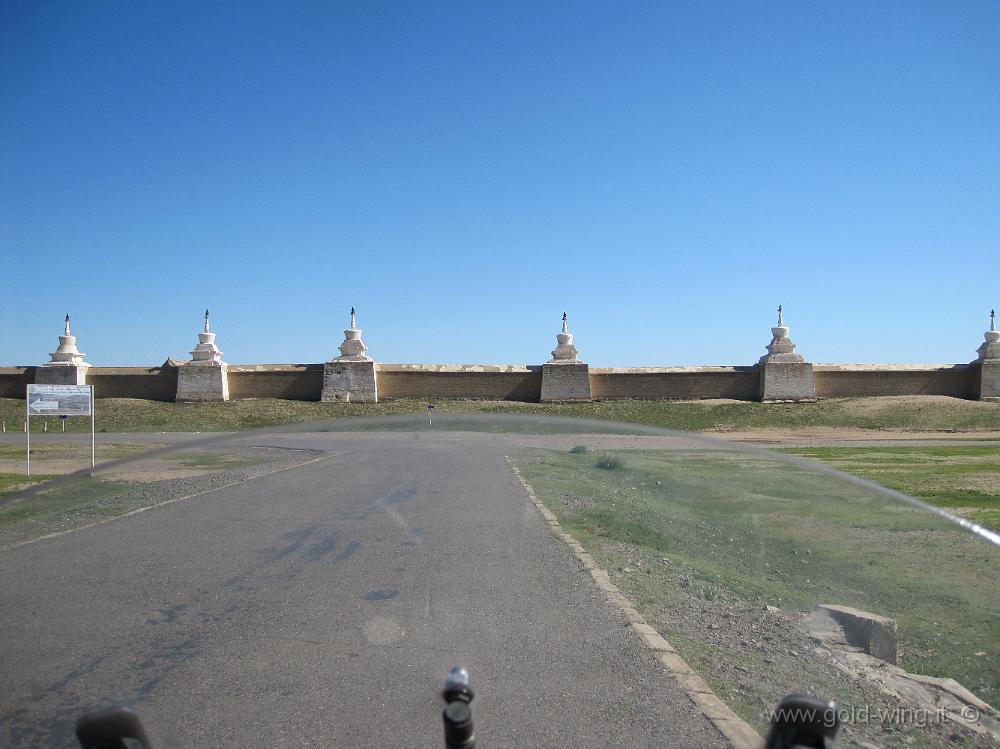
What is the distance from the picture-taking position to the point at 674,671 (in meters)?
4.26

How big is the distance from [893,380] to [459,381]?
75.0 ft

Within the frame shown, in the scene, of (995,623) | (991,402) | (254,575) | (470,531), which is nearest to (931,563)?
(995,623)

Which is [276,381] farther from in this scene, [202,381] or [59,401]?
[59,401]

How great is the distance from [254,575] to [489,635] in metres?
1.74

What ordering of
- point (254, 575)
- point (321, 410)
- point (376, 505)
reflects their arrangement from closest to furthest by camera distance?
point (254, 575)
point (376, 505)
point (321, 410)

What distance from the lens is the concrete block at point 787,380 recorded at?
139ft

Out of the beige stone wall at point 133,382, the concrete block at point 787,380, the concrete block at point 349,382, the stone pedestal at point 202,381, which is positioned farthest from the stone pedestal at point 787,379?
the beige stone wall at point 133,382

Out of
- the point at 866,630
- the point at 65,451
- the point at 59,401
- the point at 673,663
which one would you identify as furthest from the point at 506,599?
the point at 65,451

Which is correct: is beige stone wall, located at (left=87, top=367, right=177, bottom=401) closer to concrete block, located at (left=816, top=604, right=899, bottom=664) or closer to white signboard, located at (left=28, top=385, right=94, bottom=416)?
white signboard, located at (left=28, top=385, right=94, bottom=416)

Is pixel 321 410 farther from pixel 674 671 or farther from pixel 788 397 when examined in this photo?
pixel 674 671

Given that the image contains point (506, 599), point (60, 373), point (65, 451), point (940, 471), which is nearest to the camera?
point (506, 599)

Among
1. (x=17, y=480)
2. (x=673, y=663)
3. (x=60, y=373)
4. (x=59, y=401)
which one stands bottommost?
(x=17, y=480)

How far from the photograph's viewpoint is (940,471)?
19766 mm

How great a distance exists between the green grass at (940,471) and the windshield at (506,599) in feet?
25.0
